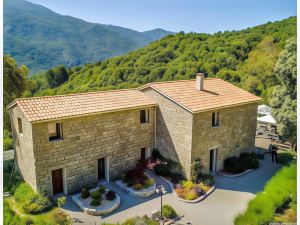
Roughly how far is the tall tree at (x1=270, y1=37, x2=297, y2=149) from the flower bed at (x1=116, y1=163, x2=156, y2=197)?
8859 mm

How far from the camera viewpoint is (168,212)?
1438cm

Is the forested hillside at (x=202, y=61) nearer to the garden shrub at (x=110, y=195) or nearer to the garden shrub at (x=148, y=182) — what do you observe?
the garden shrub at (x=148, y=182)

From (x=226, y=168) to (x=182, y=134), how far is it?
458 centimetres

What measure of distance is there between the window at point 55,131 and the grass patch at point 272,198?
12.3m

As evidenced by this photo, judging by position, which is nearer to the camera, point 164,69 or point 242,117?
point 242,117

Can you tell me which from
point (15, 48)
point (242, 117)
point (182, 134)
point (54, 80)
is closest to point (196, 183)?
point (182, 134)

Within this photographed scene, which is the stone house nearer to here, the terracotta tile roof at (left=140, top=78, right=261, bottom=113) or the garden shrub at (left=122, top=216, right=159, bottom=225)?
the terracotta tile roof at (left=140, top=78, right=261, bottom=113)

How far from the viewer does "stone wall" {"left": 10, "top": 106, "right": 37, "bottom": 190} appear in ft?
50.2

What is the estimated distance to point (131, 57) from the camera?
6078 cm

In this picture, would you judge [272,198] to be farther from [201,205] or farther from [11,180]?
[11,180]

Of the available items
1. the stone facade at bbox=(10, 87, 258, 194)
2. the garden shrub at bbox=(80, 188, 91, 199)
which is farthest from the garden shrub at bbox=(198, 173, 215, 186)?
the garden shrub at bbox=(80, 188, 91, 199)

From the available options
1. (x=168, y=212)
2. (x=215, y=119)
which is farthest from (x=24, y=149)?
(x=215, y=119)

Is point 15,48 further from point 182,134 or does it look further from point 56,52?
point 182,134

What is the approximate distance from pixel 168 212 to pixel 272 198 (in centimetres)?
1041
